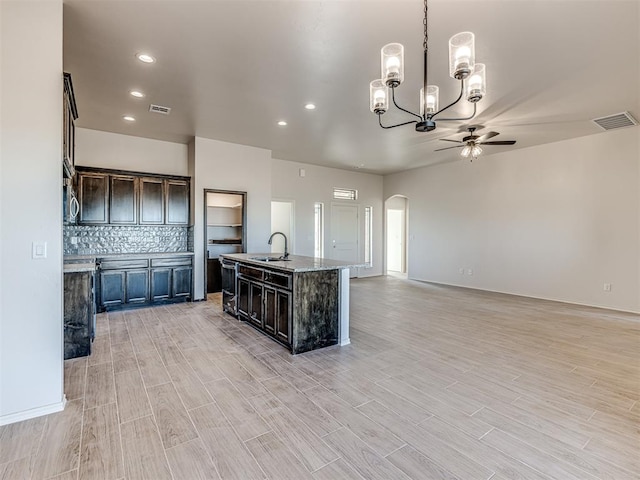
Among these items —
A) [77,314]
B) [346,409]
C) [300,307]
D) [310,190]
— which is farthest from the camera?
[310,190]

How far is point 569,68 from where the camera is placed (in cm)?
320

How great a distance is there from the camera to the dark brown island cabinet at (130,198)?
498 centimetres

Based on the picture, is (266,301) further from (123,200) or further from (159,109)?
(123,200)

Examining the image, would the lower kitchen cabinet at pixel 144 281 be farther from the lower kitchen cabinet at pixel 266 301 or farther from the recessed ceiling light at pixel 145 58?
the recessed ceiling light at pixel 145 58

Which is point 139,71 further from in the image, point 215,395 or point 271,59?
point 215,395

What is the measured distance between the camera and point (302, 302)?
10.9ft

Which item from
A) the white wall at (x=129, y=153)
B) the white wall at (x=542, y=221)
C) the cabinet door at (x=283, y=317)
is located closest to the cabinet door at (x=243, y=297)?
the cabinet door at (x=283, y=317)

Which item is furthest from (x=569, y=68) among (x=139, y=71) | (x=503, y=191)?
(x=139, y=71)

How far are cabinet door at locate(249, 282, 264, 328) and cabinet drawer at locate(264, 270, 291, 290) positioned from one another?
0.85 ft

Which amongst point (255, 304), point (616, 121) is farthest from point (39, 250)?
point (616, 121)

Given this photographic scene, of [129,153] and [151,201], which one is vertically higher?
[129,153]

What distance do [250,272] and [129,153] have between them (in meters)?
3.45

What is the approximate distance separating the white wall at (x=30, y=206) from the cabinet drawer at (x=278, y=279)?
6.12 feet

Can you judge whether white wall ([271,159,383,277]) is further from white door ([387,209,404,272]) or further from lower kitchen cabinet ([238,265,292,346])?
lower kitchen cabinet ([238,265,292,346])
